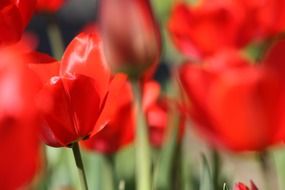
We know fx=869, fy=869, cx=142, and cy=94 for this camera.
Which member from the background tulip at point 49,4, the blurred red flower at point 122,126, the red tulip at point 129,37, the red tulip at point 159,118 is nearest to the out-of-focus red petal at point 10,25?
the red tulip at point 129,37

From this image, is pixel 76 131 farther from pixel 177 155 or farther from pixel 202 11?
pixel 202 11

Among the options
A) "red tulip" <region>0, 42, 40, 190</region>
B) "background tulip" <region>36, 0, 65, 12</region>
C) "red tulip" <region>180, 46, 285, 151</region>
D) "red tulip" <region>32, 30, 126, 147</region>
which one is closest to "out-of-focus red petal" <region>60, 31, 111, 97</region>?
"red tulip" <region>32, 30, 126, 147</region>

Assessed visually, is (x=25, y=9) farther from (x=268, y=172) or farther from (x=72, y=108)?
(x=268, y=172)

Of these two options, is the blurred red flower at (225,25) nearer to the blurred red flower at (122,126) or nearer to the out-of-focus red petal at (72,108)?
the blurred red flower at (122,126)

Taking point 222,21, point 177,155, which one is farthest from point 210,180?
point 222,21

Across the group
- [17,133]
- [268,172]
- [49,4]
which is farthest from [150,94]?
[17,133]

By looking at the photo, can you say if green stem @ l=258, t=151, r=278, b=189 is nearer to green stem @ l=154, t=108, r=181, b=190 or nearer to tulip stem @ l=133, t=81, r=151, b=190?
tulip stem @ l=133, t=81, r=151, b=190
